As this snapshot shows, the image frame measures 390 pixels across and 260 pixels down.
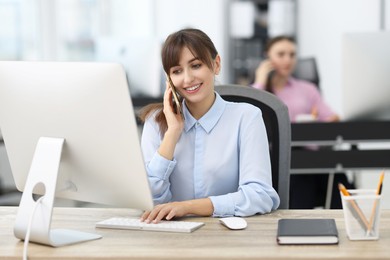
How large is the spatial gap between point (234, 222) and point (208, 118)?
1.35 feet

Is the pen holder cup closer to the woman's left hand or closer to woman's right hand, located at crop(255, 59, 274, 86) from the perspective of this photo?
the woman's left hand

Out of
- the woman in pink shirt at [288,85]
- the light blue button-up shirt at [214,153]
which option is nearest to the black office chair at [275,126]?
the light blue button-up shirt at [214,153]

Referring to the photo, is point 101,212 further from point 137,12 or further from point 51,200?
point 137,12

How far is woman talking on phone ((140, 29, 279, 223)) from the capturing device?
214cm

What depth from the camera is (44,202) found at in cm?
181

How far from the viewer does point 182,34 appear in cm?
218

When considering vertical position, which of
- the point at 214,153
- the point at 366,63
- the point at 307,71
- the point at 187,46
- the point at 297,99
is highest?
the point at 187,46

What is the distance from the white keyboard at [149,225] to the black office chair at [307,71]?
3.20m

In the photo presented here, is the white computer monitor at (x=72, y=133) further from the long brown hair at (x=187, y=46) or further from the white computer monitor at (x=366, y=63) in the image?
the white computer monitor at (x=366, y=63)

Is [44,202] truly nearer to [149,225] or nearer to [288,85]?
[149,225]

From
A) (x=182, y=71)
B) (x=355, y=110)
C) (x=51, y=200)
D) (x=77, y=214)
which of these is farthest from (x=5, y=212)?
(x=355, y=110)

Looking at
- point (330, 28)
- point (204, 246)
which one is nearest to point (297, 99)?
point (204, 246)

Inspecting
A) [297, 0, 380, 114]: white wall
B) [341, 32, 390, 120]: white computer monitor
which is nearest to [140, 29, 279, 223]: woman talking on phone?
[341, 32, 390, 120]: white computer monitor

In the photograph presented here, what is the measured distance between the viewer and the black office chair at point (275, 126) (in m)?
2.36
